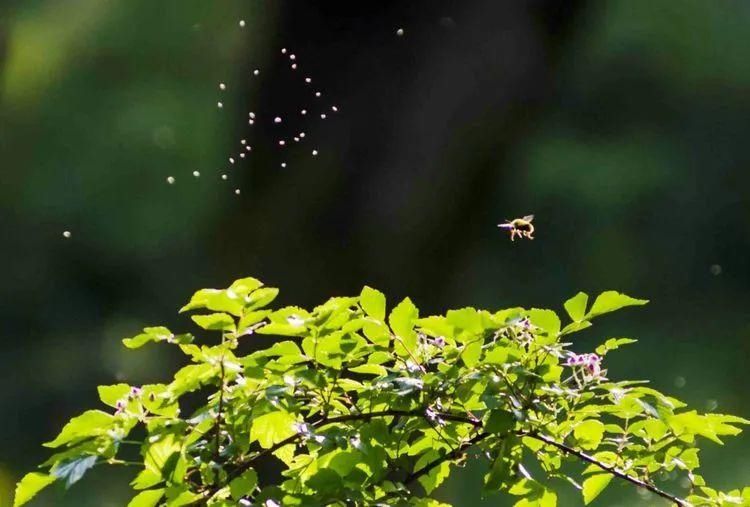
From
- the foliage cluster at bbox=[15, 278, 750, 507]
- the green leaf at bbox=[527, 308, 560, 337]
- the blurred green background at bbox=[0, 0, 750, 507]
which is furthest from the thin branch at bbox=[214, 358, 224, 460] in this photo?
the blurred green background at bbox=[0, 0, 750, 507]

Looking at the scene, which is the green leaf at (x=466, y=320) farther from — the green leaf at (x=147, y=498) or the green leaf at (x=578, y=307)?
the green leaf at (x=147, y=498)

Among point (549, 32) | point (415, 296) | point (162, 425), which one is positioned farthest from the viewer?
point (549, 32)

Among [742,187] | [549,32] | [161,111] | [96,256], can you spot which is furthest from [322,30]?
[742,187]

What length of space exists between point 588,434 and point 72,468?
15.4 inches

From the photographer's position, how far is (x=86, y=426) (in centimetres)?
68

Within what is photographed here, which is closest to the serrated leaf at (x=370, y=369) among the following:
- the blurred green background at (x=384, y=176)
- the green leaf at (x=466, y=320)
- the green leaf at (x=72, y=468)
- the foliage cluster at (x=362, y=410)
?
the foliage cluster at (x=362, y=410)

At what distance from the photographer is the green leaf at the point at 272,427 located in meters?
0.78

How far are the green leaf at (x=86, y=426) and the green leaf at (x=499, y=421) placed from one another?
0.85 feet

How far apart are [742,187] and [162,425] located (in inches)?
104

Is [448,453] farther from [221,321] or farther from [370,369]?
[221,321]

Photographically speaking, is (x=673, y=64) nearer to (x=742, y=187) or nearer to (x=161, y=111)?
(x=742, y=187)

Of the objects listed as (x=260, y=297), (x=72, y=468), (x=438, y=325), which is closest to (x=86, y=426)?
(x=72, y=468)

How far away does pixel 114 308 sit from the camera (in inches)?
115

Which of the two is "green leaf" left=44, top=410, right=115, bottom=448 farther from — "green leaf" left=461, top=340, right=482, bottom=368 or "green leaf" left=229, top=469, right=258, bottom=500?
"green leaf" left=461, top=340, right=482, bottom=368
